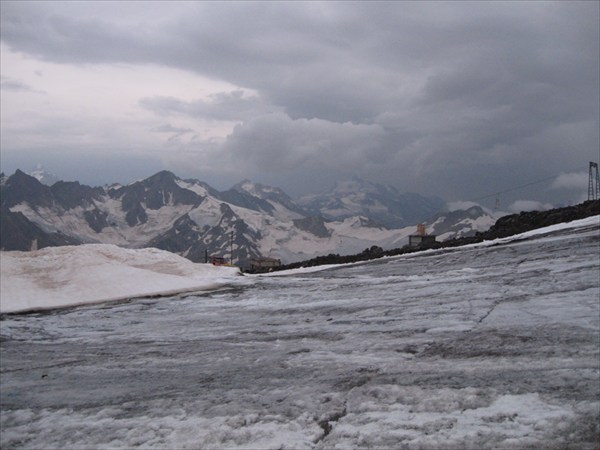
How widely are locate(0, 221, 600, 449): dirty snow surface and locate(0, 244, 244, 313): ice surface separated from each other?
1.15 meters

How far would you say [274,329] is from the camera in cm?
999

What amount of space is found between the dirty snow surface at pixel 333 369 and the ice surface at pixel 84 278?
1.15 meters

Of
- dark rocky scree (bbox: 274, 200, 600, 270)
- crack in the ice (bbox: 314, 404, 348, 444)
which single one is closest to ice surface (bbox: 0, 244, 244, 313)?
dark rocky scree (bbox: 274, 200, 600, 270)

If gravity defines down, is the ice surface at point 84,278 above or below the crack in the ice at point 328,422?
above

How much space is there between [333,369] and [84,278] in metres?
10.5

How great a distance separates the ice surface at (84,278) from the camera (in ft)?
44.8

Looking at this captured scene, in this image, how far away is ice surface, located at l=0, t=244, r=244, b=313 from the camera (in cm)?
1365

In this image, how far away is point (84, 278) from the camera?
15.0 m

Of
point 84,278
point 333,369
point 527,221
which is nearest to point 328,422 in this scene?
point 333,369

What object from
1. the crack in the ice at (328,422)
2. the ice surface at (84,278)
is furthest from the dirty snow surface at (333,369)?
the ice surface at (84,278)

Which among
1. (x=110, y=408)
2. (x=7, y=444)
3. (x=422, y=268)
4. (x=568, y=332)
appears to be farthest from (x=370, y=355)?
(x=422, y=268)

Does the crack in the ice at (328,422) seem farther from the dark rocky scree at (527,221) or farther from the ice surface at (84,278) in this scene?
the dark rocky scree at (527,221)

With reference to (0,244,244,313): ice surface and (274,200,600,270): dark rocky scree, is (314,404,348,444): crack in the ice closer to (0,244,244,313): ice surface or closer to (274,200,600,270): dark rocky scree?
(0,244,244,313): ice surface

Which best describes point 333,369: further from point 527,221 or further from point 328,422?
point 527,221
